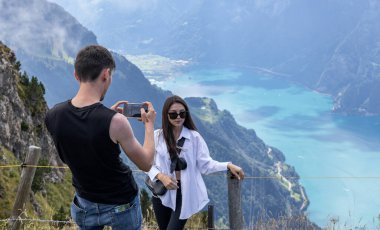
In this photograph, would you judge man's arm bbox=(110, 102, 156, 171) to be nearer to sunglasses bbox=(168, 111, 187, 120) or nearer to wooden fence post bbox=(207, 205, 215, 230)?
sunglasses bbox=(168, 111, 187, 120)

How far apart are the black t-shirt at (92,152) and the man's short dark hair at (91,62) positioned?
251 millimetres

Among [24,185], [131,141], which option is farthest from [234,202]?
[24,185]

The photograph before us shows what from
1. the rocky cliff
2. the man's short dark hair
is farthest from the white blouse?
the rocky cliff

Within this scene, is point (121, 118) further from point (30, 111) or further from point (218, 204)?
point (218, 204)

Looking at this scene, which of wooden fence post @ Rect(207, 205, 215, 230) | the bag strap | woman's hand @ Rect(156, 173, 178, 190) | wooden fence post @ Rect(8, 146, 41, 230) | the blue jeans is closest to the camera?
the blue jeans

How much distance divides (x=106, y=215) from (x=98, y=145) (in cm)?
81

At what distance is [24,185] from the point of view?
6.13 meters

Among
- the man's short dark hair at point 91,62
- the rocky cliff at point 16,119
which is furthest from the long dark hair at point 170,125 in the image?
the rocky cliff at point 16,119

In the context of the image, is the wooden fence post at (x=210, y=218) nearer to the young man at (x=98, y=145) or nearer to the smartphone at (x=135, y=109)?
the young man at (x=98, y=145)

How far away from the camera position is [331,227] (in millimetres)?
6375

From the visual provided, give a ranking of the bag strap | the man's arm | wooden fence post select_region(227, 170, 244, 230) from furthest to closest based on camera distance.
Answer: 1. wooden fence post select_region(227, 170, 244, 230)
2. the bag strap
3. the man's arm

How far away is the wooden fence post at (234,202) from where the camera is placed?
5.25 metres

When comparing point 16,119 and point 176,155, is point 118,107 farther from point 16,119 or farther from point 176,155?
point 16,119

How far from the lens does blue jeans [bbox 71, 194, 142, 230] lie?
3.94 meters
